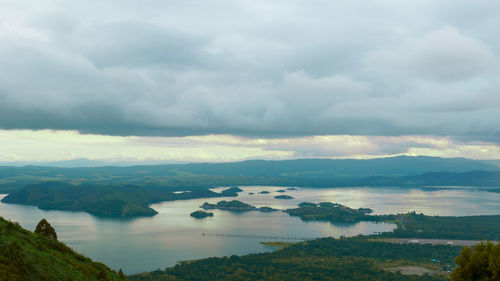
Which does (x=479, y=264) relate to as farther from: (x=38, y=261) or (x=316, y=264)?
(x=316, y=264)

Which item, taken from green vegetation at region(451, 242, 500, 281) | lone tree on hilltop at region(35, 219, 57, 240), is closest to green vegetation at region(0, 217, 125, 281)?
lone tree on hilltop at region(35, 219, 57, 240)

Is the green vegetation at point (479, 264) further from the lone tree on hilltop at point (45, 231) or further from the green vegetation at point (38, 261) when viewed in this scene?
the lone tree on hilltop at point (45, 231)

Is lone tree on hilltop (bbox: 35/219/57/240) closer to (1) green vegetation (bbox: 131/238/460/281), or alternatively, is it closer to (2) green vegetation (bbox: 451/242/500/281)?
(2) green vegetation (bbox: 451/242/500/281)

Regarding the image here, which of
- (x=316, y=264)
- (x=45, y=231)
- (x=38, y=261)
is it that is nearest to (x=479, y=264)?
(x=38, y=261)

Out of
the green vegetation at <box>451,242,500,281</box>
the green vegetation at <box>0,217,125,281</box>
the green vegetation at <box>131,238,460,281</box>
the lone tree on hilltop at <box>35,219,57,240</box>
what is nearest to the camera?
the green vegetation at <box>0,217,125,281</box>

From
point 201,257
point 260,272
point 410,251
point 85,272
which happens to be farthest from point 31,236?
point 410,251

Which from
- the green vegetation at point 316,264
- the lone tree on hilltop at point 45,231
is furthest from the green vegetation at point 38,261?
the green vegetation at point 316,264

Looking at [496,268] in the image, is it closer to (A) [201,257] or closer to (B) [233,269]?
(B) [233,269]
